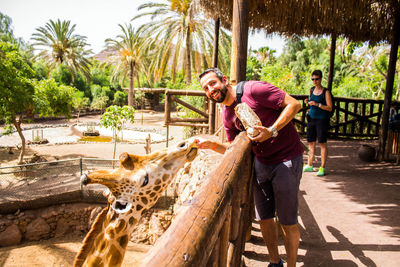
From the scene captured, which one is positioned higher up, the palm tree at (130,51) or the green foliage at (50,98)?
the palm tree at (130,51)

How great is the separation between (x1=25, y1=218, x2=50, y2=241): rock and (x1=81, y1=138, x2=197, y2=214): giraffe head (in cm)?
979

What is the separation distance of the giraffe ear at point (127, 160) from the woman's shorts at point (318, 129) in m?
4.05

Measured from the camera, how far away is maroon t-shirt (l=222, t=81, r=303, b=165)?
2.21m

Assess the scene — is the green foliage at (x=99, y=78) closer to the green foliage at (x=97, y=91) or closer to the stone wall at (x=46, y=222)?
the green foliage at (x=97, y=91)

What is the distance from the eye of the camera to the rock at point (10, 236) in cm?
950

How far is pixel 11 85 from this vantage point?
11969 millimetres

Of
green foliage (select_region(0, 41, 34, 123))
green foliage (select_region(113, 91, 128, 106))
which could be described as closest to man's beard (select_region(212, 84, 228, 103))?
green foliage (select_region(0, 41, 34, 123))

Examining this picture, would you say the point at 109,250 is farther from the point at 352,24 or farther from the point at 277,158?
the point at 352,24

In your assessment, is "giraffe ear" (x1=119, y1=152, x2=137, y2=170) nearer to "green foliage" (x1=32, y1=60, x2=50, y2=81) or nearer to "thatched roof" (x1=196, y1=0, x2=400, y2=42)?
"thatched roof" (x1=196, y1=0, x2=400, y2=42)

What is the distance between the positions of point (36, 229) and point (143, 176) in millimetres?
10129

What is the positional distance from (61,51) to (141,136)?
54.1 ft

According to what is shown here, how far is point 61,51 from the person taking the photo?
3073 centimetres

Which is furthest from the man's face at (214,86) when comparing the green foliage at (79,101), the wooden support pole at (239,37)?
the green foliage at (79,101)

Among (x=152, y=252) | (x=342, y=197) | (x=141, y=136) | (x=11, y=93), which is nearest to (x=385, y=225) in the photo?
(x=342, y=197)
